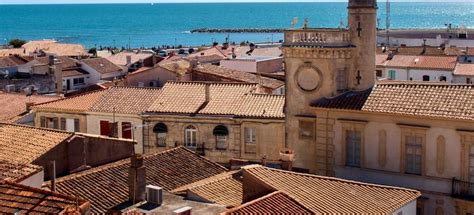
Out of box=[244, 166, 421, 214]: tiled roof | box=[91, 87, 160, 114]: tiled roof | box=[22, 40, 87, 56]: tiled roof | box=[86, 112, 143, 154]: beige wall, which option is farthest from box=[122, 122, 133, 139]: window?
box=[22, 40, 87, 56]: tiled roof

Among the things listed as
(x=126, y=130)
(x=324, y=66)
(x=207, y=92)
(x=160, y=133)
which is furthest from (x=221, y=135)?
(x=324, y=66)

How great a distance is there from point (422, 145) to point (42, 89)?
4445 cm

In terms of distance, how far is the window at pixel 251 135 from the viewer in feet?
127

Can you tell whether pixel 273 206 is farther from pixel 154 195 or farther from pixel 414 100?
pixel 414 100

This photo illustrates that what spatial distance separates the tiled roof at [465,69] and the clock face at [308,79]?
33.8 m

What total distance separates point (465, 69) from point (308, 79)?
3553 centimetres

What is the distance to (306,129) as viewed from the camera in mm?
33469

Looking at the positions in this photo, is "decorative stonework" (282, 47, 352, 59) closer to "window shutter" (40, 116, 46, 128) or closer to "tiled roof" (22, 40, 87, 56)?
"window shutter" (40, 116, 46, 128)

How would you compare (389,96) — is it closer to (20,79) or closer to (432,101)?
(432,101)

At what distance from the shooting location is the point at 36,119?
44844 millimetres

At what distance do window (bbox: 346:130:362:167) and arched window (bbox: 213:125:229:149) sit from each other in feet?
29.6

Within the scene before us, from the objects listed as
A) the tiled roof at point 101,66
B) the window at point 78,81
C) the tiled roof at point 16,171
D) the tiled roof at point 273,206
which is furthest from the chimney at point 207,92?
the tiled roof at point 101,66

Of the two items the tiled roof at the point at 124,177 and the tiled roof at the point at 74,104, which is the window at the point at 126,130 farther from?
the tiled roof at the point at 124,177

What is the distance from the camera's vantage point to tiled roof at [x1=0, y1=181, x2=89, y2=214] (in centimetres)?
1450
